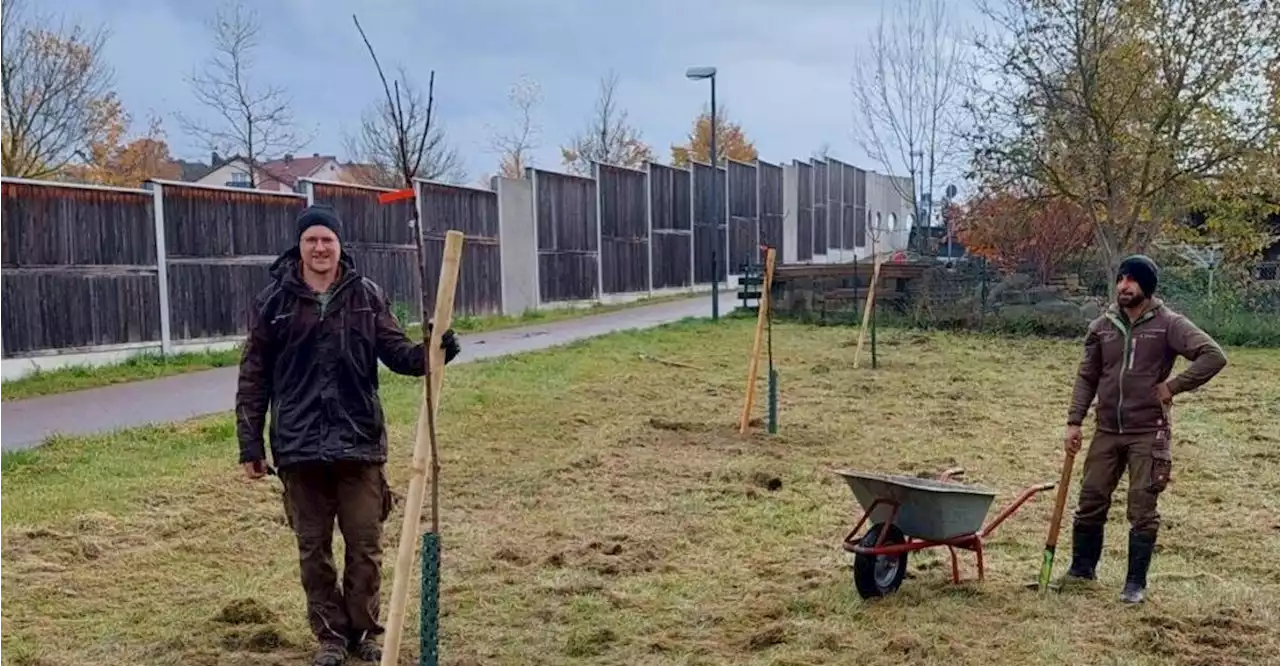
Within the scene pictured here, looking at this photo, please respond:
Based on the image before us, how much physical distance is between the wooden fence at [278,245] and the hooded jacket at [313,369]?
30 cm

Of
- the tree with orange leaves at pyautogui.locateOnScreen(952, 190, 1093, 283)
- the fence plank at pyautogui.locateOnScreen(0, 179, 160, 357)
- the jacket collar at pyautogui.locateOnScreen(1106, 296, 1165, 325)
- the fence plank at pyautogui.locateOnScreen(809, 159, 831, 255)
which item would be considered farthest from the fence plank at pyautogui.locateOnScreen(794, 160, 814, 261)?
the jacket collar at pyautogui.locateOnScreen(1106, 296, 1165, 325)

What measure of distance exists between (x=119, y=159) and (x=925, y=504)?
30.7 m

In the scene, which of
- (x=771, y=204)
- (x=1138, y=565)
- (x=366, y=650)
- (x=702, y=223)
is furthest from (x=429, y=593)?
(x=771, y=204)

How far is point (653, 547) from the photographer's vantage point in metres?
5.44

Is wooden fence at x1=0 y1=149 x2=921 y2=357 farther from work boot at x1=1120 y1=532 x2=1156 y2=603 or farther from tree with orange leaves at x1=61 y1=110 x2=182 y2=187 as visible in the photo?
tree with orange leaves at x1=61 y1=110 x2=182 y2=187

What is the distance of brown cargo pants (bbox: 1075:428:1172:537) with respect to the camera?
4.50 m

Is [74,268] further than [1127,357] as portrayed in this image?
Yes

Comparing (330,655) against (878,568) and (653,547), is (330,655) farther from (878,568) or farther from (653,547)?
(878,568)

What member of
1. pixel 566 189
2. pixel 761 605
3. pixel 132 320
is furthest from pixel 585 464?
pixel 566 189

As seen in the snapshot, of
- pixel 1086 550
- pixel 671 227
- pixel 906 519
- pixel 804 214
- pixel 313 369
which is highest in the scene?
pixel 804 214

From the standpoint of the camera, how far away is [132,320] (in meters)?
13.2

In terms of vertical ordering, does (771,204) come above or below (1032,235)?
above

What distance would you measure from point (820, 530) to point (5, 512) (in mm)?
4562

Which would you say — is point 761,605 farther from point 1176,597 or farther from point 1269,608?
point 1269,608
